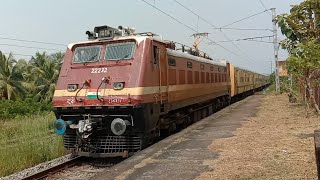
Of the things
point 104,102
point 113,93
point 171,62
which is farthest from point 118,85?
point 171,62

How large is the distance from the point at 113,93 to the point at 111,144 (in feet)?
4.14

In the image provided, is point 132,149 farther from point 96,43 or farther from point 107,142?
point 96,43

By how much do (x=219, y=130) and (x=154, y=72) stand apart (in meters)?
3.40

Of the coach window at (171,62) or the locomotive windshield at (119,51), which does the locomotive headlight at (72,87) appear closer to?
the locomotive windshield at (119,51)

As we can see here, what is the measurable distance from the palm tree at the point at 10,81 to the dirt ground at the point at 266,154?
32.0 metres

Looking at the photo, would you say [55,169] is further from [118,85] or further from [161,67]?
[161,67]

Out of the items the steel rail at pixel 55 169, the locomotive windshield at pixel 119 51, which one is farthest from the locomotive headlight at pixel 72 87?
the steel rail at pixel 55 169

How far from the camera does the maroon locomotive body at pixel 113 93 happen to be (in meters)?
9.72

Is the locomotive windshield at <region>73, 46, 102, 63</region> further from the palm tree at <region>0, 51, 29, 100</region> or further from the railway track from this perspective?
the palm tree at <region>0, 51, 29, 100</region>

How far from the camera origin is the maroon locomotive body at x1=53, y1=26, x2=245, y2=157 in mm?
9719

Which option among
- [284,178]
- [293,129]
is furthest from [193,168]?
[293,129]

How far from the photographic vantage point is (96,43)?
10906mm

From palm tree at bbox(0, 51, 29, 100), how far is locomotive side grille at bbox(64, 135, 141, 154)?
3169 centimetres

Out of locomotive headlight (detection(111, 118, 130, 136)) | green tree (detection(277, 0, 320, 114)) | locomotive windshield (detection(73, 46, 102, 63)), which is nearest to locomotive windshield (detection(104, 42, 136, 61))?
locomotive windshield (detection(73, 46, 102, 63))
